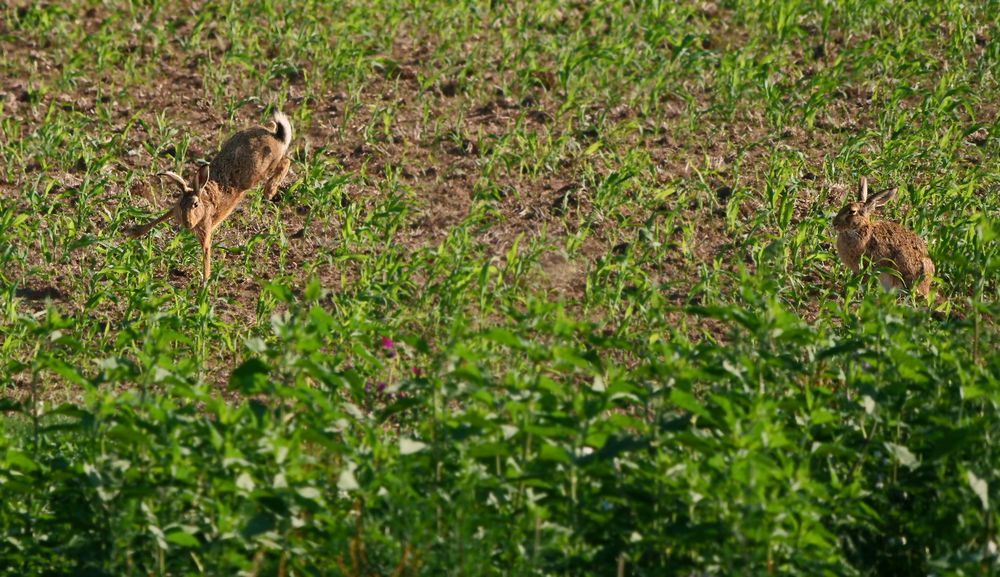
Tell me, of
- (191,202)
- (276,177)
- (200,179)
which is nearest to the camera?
(191,202)

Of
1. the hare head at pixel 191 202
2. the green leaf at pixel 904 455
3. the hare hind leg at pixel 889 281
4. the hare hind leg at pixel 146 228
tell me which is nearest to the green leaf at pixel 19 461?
the green leaf at pixel 904 455

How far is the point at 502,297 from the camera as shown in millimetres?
8891

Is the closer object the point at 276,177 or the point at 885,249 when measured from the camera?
the point at 885,249

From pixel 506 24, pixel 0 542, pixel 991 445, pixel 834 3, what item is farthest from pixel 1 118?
pixel 991 445

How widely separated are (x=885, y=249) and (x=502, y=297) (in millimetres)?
2446

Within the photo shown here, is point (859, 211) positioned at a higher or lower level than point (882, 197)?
lower

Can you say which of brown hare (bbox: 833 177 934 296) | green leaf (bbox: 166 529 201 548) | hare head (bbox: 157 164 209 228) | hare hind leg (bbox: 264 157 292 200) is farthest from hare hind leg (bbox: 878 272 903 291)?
green leaf (bbox: 166 529 201 548)

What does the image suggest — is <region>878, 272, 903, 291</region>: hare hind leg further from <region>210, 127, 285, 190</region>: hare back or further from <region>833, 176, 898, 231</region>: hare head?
<region>210, 127, 285, 190</region>: hare back

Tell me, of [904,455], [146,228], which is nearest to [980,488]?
[904,455]

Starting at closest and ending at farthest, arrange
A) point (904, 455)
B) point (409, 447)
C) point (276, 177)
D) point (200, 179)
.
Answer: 1. point (409, 447)
2. point (904, 455)
3. point (200, 179)
4. point (276, 177)

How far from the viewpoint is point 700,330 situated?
9086mm

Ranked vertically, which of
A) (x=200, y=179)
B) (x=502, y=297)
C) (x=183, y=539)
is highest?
(x=200, y=179)

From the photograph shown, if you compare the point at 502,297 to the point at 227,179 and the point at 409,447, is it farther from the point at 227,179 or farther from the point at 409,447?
the point at 409,447

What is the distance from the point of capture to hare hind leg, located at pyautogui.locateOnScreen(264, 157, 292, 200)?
10211 millimetres
